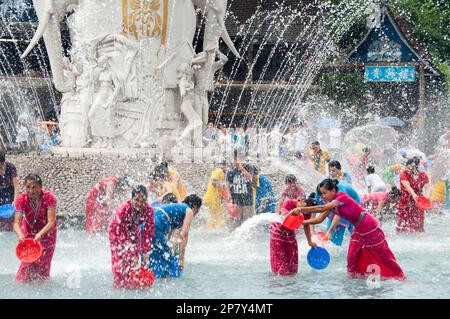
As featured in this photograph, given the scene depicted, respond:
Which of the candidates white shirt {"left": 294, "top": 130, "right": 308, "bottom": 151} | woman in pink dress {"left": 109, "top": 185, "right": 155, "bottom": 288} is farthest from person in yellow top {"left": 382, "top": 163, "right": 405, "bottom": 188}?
woman in pink dress {"left": 109, "top": 185, "right": 155, "bottom": 288}

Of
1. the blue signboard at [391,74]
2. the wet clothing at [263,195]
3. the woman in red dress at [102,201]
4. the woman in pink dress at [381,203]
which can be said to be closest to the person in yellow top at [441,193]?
the woman in pink dress at [381,203]

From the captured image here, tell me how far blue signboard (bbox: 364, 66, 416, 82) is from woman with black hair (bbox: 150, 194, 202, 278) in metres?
24.0

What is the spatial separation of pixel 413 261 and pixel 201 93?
7.75 metres

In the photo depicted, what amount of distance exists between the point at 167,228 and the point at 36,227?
1.30 meters

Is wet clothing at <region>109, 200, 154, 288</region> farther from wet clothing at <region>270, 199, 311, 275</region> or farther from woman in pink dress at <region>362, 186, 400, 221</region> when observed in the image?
woman in pink dress at <region>362, 186, 400, 221</region>

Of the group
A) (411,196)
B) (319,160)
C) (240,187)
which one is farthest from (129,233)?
(319,160)

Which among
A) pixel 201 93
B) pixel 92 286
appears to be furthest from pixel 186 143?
pixel 92 286

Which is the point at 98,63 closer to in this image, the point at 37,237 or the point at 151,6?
the point at 151,6

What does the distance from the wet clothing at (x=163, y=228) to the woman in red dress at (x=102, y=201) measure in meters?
3.48

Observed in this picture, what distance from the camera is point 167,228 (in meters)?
8.66

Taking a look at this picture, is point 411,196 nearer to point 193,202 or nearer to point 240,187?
point 240,187

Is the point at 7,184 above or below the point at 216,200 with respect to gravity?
above

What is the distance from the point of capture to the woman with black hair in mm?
8586

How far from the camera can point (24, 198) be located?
27.7 ft
